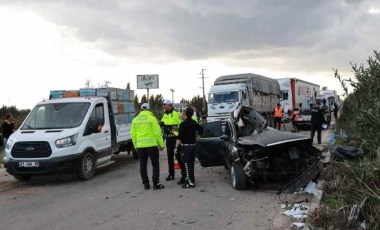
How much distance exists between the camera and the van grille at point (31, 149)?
35.5 ft

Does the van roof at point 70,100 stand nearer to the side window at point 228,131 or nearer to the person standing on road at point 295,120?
the side window at point 228,131

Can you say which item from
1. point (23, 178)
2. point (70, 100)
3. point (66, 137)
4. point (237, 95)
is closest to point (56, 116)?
point (70, 100)

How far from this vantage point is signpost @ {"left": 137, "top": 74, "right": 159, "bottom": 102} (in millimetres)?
22712

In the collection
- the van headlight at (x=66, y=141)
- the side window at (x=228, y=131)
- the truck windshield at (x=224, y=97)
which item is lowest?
the van headlight at (x=66, y=141)

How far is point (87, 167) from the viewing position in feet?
38.3

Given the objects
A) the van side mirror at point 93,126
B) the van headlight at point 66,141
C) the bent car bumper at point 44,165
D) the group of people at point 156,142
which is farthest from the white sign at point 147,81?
the group of people at point 156,142

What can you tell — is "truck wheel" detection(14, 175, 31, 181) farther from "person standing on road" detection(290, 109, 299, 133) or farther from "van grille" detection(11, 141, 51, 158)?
"person standing on road" detection(290, 109, 299, 133)

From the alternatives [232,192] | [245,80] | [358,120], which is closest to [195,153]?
[232,192]

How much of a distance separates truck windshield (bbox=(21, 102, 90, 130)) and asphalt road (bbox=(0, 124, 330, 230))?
1.41 metres

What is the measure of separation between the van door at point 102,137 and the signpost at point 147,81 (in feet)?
32.3

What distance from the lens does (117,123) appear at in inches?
548

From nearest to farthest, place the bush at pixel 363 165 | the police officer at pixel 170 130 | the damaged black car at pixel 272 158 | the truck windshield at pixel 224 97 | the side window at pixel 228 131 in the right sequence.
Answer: the bush at pixel 363 165 < the damaged black car at pixel 272 158 < the side window at pixel 228 131 < the police officer at pixel 170 130 < the truck windshield at pixel 224 97

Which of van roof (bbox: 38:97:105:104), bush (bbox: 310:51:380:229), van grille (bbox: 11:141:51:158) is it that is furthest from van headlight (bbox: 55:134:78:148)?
bush (bbox: 310:51:380:229)

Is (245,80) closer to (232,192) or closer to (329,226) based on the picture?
(232,192)
